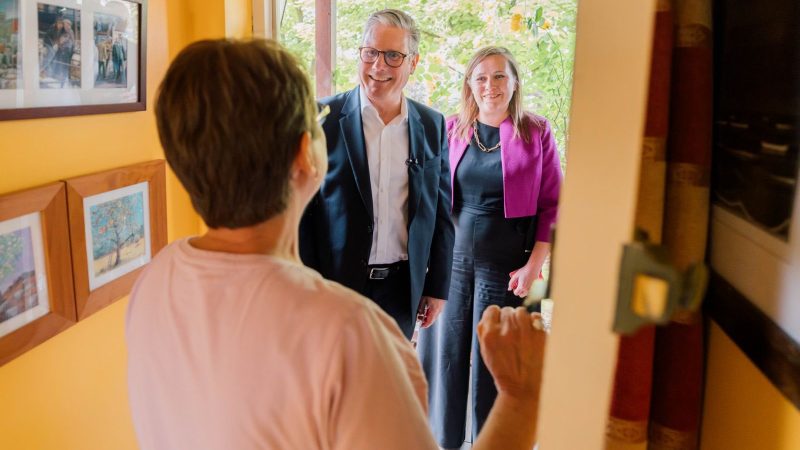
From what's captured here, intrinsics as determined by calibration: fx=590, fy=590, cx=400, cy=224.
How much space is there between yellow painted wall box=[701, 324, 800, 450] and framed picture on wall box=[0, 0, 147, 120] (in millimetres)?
1223

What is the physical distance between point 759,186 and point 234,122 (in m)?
0.51

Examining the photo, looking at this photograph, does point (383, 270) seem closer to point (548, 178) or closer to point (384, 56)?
point (384, 56)

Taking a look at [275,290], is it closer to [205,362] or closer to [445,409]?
[205,362]

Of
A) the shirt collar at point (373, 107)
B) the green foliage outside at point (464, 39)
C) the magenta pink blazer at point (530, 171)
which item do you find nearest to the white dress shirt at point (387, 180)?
the shirt collar at point (373, 107)

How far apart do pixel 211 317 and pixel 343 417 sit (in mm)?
176

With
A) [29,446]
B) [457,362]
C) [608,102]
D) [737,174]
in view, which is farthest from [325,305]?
[457,362]

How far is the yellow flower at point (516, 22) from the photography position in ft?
6.32

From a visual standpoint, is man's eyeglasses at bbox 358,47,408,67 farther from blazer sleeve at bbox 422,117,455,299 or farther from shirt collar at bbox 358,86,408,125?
blazer sleeve at bbox 422,117,455,299

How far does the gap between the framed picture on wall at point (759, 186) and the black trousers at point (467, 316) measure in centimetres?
127

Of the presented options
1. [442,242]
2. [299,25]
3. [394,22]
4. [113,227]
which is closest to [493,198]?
[442,242]

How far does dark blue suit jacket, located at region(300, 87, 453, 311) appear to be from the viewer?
1492mm

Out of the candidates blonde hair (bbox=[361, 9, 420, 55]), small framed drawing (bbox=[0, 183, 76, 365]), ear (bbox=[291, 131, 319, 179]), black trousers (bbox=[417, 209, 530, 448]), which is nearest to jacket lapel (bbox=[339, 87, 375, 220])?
blonde hair (bbox=[361, 9, 420, 55])

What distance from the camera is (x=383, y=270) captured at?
1.59 meters

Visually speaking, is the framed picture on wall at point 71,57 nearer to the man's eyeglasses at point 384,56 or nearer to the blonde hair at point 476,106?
the man's eyeglasses at point 384,56
